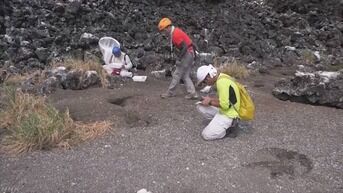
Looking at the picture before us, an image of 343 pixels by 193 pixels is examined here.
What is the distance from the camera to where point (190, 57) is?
307 inches

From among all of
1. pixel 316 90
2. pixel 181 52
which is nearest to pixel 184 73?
pixel 181 52

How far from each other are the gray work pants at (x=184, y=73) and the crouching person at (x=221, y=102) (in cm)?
185

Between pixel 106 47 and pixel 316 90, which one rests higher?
pixel 316 90

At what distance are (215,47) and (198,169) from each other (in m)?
6.97

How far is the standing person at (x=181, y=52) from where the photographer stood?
7648 millimetres

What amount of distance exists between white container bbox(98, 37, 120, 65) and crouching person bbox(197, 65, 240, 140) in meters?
3.94

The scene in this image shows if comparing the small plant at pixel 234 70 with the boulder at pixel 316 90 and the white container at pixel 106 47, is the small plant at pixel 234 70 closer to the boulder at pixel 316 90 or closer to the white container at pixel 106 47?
the boulder at pixel 316 90

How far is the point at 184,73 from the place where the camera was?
313 inches

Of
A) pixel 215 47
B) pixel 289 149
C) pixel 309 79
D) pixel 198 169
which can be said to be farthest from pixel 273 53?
pixel 198 169

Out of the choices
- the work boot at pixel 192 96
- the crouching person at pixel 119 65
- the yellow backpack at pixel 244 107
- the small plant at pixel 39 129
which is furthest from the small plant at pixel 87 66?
the yellow backpack at pixel 244 107

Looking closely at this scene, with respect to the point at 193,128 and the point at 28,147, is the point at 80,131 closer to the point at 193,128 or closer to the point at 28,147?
the point at 28,147

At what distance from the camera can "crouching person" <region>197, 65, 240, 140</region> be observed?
5.80m

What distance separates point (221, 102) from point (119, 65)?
3.95 m

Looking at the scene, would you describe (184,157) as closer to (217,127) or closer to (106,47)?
(217,127)
